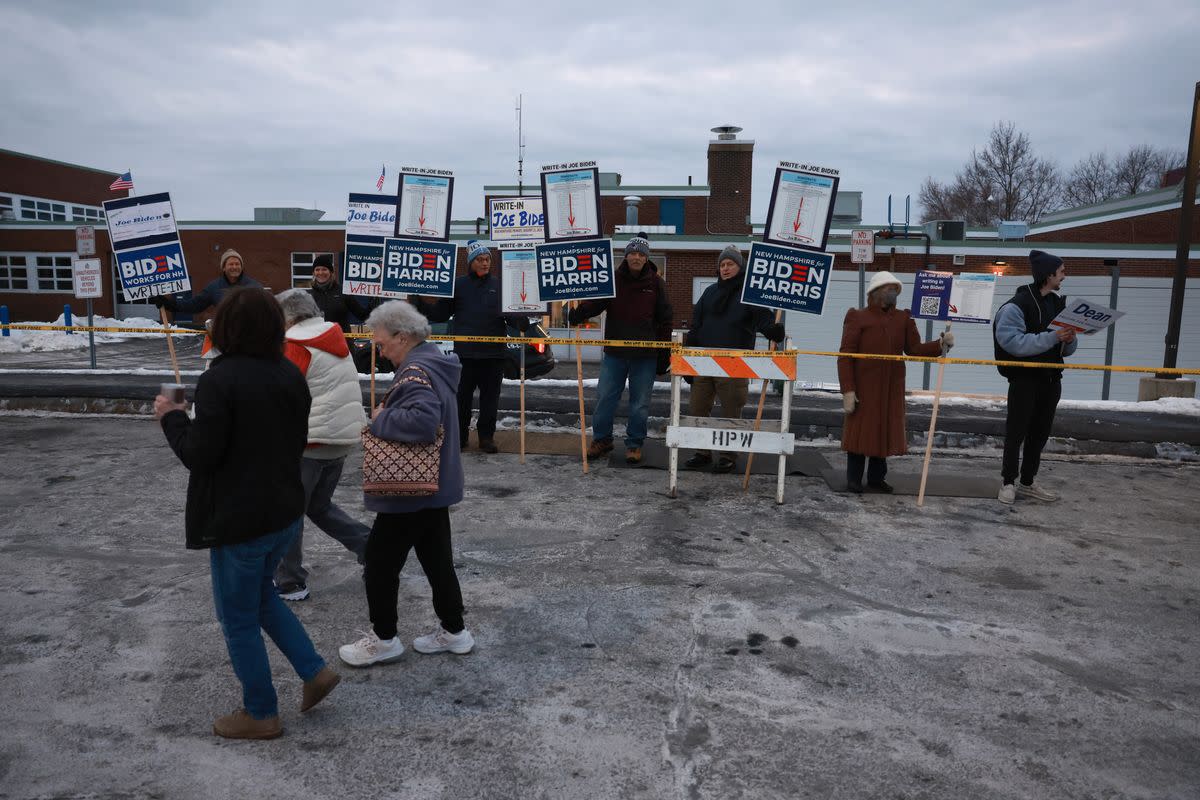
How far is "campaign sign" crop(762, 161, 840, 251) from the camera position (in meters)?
7.46

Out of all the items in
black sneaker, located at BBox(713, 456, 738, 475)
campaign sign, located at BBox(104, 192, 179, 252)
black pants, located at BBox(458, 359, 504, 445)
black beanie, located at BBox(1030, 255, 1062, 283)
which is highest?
campaign sign, located at BBox(104, 192, 179, 252)

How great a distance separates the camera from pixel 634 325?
8.52 metres

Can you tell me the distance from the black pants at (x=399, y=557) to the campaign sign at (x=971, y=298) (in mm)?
9583

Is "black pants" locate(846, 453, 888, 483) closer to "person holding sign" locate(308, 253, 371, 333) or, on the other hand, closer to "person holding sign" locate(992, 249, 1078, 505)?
"person holding sign" locate(992, 249, 1078, 505)

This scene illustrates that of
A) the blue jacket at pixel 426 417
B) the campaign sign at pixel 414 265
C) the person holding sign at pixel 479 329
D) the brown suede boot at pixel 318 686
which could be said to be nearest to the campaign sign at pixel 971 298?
the person holding sign at pixel 479 329

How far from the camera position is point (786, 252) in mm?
7562

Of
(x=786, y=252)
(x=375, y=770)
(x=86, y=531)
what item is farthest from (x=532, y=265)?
(x=375, y=770)

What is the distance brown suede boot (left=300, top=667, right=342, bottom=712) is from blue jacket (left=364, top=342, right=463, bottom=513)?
72cm

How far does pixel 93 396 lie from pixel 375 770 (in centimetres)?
1023

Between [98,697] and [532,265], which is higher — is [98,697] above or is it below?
below

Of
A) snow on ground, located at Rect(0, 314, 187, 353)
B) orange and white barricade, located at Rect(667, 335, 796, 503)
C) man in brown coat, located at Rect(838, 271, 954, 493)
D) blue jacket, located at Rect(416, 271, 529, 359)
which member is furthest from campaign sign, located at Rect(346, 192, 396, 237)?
snow on ground, located at Rect(0, 314, 187, 353)

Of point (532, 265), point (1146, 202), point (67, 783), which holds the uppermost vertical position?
point (1146, 202)

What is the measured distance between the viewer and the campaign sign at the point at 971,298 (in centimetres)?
1179

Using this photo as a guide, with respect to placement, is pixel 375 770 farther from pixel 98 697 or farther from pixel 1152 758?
pixel 1152 758
